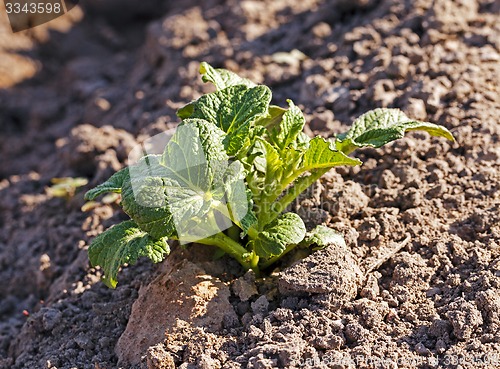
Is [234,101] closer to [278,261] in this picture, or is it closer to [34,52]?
[278,261]

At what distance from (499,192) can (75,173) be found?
2379mm

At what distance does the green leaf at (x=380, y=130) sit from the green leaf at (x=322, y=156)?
12cm

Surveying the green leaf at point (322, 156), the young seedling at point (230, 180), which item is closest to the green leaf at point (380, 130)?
the young seedling at point (230, 180)

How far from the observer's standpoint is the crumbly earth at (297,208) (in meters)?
2.49

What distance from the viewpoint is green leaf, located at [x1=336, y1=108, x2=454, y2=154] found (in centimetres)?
271

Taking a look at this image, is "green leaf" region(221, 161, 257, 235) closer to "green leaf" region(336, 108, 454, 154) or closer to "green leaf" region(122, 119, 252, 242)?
"green leaf" region(122, 119, 252, 242)

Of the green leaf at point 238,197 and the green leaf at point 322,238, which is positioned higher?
the green leaf at point 238,197

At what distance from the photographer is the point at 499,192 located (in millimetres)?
3021

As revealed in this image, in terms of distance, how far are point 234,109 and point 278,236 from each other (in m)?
0.55

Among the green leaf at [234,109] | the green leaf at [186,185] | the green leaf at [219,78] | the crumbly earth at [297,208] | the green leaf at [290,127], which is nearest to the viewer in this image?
the green leaf at [186,185]

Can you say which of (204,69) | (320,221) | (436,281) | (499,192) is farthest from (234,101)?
(499,192)

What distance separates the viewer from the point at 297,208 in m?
3.00

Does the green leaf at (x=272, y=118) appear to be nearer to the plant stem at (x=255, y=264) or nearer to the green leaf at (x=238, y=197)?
the green leaf at (x=238, y=197)

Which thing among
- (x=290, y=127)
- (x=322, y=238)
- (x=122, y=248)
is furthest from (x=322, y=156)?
(x=122, y=248)
